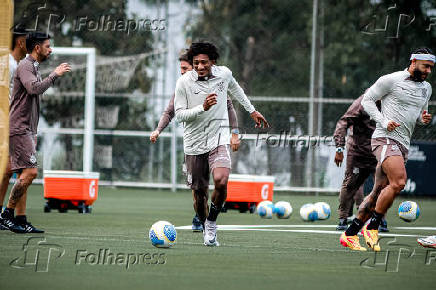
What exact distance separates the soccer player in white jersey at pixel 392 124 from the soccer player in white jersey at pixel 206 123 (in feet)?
4.64

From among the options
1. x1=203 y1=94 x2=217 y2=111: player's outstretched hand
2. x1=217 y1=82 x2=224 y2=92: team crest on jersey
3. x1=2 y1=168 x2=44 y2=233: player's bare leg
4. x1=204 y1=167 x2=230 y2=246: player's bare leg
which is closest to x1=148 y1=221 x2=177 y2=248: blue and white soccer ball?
x1=204 y1=167 x2=230 y2=246: player's bare leg

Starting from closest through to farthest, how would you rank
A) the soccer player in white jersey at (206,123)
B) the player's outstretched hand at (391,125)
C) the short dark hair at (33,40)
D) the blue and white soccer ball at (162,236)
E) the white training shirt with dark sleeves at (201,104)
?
the blue and white soccer ball at (162,236), the player's outstretched hand at (391,125), the soccer player in white jersey at (206,123), the white training shirt with dark sleeves at (201,104), the short dark hair at (33,40)

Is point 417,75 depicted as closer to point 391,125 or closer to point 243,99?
point 391,125

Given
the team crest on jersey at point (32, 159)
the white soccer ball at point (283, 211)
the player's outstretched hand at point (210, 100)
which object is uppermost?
the player's outstretched hand at point (210, 100)

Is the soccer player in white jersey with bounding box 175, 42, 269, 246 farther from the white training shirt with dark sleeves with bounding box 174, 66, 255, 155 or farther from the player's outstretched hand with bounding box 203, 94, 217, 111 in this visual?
the player's outstretched hand with bounding box 203, 94, 217, 111

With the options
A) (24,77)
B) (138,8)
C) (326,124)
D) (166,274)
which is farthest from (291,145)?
(166,274)

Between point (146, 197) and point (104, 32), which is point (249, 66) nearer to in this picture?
point (104, 32)

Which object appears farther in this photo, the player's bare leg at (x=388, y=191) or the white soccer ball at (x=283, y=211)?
the white soccer ball at (x=283, y=211)

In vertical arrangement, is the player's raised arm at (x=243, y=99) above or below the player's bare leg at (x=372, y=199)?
above

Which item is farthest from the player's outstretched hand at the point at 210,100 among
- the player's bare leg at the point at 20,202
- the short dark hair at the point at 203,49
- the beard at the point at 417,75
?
the player's bare leg at the point at 20,202

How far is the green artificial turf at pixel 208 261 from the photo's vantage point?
7203mm

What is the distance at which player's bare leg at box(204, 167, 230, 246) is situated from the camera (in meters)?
10.3

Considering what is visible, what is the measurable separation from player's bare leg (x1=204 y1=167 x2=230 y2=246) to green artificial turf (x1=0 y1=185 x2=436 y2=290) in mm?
180

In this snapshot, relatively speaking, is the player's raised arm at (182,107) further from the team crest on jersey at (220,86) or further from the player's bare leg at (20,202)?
the player's bare leg at (20,202)
